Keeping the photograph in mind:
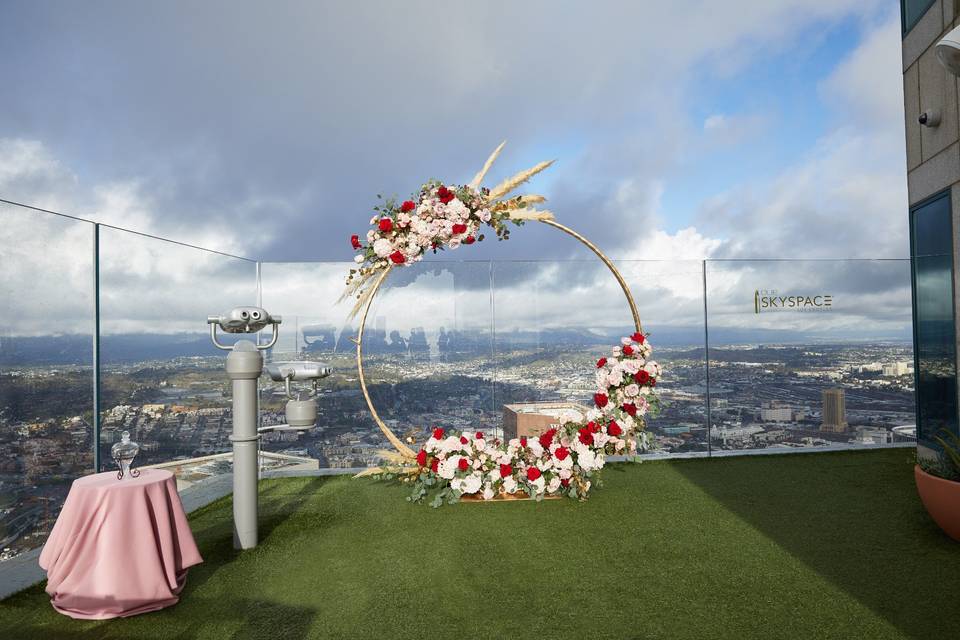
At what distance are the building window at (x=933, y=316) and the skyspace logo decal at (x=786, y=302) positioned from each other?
2.72 feet

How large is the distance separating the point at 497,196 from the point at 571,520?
2.29 m

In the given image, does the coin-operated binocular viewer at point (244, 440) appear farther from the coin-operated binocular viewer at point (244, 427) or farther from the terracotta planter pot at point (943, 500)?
the terracotta planter pot at point (943, 500)

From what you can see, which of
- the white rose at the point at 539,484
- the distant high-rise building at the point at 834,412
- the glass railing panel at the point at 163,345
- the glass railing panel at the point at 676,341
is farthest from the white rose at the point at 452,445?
the distant high-rise building at the point at 834,412

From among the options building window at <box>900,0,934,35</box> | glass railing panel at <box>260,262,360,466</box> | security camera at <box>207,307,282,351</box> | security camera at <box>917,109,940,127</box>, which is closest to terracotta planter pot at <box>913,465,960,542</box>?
security camera at <box>917,109,940,127</box>

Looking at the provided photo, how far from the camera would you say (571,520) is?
3.64m

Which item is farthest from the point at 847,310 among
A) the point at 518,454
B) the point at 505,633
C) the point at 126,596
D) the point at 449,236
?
the point at 126,596

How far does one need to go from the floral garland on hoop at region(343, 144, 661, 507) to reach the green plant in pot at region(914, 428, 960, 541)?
1.61 meters

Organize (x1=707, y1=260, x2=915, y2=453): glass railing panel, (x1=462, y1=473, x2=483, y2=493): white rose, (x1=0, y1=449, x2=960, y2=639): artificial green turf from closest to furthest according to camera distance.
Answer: (x1=0, y1=449, x2=960, y2=639): artificial green turf
(x1=462, y1=473, x2=483, y2=493): white rose
(x1=707, y1=260, x2=915, y2=453): glass railing panel

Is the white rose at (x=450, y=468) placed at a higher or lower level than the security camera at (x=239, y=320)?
lower

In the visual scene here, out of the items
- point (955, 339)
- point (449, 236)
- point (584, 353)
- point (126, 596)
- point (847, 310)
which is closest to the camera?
point (126, 596)

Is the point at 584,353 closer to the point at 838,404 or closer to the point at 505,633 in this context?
the point at 838,404

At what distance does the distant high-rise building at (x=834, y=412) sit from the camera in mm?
5969

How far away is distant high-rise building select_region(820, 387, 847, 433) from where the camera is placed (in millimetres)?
5969

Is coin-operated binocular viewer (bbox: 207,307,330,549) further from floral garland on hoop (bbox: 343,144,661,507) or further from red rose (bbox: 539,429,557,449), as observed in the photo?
red rose (bbox: 539,429,557,449)
